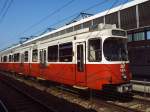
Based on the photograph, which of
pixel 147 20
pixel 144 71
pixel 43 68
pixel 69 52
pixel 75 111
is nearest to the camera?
pixel 75 111

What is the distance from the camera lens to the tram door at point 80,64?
12842mm

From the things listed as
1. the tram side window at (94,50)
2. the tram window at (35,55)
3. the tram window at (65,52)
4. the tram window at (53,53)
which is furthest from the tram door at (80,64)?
the tram window at (35,55)

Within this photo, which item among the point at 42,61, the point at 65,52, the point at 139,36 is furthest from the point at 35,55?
the point at 139,36

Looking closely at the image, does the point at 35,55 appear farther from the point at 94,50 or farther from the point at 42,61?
the point at 94,50

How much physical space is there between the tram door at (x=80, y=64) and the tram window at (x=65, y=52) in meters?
0.76

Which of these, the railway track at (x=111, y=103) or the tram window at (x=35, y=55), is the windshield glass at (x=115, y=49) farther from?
the tram window at (x=35, y=55)

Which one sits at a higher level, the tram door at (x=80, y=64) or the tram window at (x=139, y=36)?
the tram window at (x=139, y=36)

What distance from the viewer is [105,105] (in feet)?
37.8

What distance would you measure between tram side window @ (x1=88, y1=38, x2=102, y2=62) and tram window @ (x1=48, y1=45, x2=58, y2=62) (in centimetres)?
377

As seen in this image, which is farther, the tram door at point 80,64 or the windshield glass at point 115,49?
the tram door at point 80,64

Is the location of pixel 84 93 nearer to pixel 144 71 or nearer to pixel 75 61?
pixel 75 61

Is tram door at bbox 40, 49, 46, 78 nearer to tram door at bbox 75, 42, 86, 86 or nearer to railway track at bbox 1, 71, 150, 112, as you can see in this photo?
railway track at bbox 1, 71, 150, 112

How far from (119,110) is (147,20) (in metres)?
7.13

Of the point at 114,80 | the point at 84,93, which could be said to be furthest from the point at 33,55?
the point at 114,80
